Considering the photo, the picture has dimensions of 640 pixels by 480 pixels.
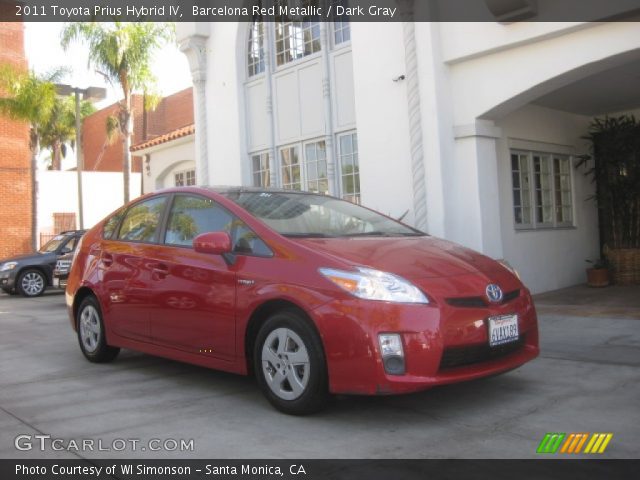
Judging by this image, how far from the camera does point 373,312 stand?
394 cm

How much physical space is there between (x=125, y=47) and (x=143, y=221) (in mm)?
12724

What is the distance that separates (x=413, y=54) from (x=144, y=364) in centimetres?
562

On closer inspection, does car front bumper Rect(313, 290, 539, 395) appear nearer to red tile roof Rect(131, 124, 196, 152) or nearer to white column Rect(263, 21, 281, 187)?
white column Rect(263, 21, 281, 187)

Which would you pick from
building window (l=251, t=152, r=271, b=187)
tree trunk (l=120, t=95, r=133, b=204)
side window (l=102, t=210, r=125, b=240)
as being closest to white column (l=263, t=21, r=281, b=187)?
building window (l=251, t=152, r=271, b=187)

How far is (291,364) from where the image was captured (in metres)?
4.23

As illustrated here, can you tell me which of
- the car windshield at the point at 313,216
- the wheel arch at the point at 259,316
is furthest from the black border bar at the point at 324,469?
the car windshield at the point at 313,216

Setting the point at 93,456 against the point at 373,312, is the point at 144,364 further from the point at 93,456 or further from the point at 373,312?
the point at 373,312

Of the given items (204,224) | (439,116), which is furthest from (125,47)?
(204,224)

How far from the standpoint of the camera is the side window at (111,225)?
6223 mm

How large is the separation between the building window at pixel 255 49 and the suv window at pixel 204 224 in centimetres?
782

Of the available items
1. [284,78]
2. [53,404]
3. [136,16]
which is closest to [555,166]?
[284,78]

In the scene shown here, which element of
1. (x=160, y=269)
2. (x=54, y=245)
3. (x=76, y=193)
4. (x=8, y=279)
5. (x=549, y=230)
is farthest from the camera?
(x=76, y=193)

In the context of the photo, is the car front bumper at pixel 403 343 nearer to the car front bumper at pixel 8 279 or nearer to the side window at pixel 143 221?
the side window at pixel 143 221

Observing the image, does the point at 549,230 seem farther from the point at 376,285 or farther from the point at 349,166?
the point at 376,285
